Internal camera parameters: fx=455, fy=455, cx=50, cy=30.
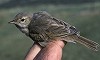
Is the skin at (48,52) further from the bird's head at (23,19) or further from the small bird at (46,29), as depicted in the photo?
the bird's head at (23,19)

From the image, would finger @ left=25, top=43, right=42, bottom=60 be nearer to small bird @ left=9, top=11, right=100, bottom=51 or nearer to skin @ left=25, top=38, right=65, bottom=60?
skin @ left=25, top=38, right=65, bottom=60

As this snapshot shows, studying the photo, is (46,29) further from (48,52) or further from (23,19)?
(48,52)

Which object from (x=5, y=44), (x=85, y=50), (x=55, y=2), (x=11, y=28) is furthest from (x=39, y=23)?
(x=55, y=2)

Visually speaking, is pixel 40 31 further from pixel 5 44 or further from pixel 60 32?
pixel 5 44

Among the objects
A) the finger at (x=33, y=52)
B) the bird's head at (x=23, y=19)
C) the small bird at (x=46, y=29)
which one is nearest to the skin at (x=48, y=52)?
the finger at (x=33, y=52)

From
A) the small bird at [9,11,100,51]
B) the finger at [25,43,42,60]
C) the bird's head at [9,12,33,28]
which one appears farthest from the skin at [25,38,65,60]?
the bird's head at [9,12,33,28]

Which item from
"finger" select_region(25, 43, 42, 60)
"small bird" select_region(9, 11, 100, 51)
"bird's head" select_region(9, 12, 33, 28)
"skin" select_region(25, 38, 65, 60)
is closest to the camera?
"skin" select_region(25, 38, 65, 60)

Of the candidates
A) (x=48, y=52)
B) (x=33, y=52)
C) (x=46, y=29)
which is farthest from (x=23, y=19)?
(x=48, y=52)
